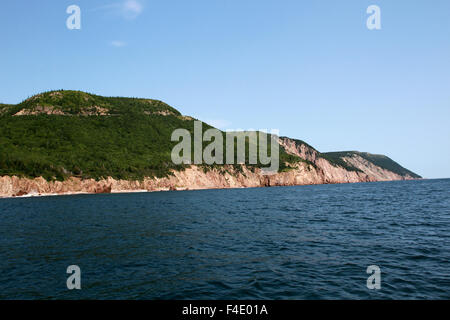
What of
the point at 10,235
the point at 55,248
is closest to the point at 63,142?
the point at 10,235

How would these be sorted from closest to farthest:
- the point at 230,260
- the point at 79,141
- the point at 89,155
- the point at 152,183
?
the point at 230,260, the point at 89,155, the point at 152,183, the point at 79,141

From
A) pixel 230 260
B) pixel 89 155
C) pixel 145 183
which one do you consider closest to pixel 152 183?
pixel 145 183

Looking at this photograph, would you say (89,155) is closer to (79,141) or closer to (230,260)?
(79,141)

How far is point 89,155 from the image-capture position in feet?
427

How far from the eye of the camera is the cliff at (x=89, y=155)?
349 ft

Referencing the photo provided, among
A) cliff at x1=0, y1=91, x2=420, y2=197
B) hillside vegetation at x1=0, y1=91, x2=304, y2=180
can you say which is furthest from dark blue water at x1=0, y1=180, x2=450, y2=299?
hillside vegetation at x1=0, y1=91, x2=304, y2=180

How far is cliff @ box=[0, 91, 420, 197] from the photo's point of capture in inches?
Result: 4193

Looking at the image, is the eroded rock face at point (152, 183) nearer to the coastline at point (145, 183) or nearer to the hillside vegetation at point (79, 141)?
the coastline at point (145, 183)

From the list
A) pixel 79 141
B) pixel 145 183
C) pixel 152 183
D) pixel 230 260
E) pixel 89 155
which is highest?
pixel 79 141

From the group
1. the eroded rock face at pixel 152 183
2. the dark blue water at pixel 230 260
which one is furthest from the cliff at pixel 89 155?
the dark blue water at pixel 230 260

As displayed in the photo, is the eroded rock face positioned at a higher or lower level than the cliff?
lower

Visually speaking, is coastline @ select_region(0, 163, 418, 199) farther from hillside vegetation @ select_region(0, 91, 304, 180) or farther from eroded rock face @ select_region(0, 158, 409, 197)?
hillside vegetation @ select_region(0, 91, 304, 180)

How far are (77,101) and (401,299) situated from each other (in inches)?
8671

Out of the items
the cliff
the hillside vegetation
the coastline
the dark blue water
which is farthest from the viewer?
the hillside vegetation
